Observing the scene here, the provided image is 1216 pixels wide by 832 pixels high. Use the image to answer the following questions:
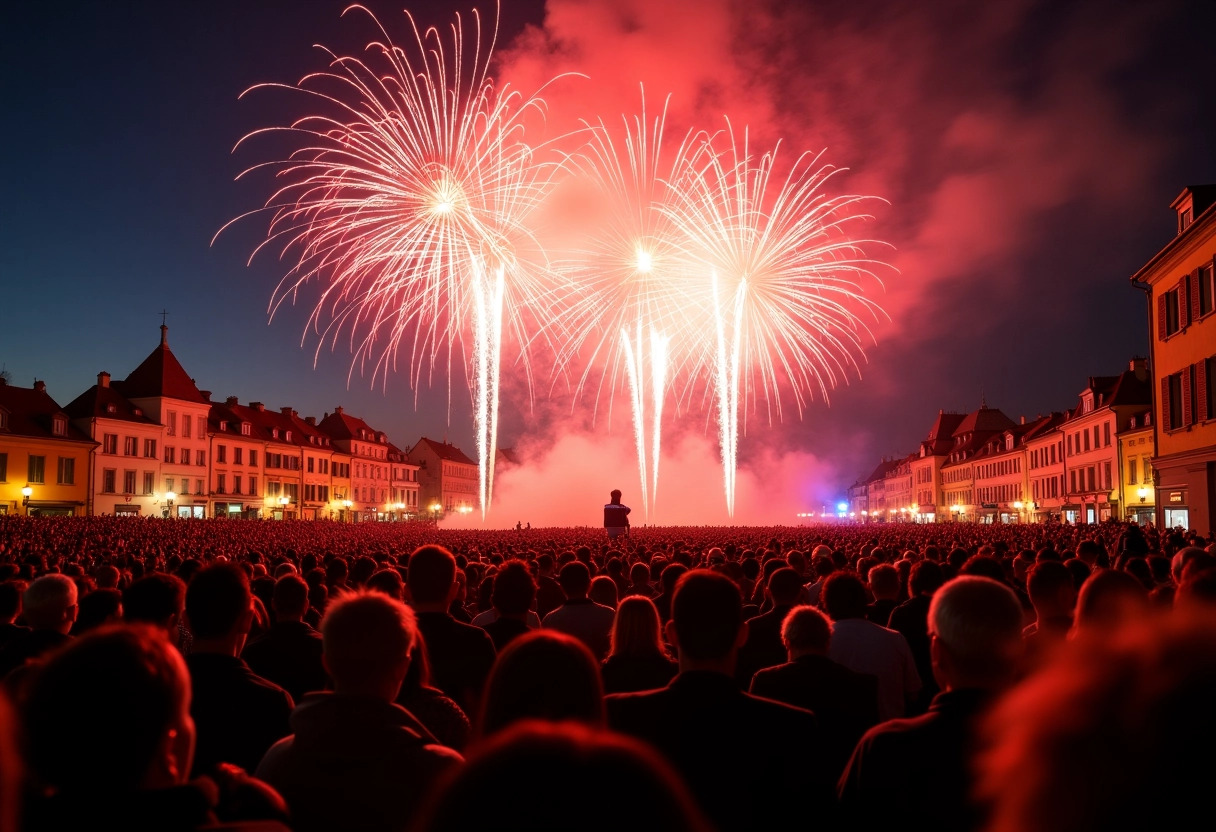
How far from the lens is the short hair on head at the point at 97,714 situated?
2.05 m

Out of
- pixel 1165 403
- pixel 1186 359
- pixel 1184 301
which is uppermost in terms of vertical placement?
pixel 1184 301

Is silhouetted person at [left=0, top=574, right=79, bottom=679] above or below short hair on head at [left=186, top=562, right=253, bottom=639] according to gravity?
below

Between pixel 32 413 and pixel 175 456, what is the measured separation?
12923mm

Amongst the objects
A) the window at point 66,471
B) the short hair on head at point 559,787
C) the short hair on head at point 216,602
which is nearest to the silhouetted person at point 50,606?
the short hair on head at point 216,602

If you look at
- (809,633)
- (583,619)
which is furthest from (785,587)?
(809,633)

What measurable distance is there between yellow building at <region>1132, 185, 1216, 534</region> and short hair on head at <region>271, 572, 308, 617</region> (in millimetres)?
28762

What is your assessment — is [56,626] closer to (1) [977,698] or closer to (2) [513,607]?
(2) [513,607]

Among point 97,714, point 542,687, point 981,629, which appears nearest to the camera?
point 97,714

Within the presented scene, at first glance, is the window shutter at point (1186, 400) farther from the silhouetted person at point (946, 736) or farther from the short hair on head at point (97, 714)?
the short hair on head at point (97, 714)

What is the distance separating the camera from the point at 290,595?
6.37m

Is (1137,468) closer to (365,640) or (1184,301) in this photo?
(1184,301)

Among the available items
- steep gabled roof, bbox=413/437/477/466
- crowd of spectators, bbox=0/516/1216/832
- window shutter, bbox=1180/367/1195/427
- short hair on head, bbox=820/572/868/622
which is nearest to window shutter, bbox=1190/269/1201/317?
window shutter, bbox=1180/367/1195/427

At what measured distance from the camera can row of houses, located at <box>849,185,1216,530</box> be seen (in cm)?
2789

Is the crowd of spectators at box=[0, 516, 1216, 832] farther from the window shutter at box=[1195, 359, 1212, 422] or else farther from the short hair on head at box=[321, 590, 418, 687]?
the window shutter at box=[1195, 359, 1212, 422]
